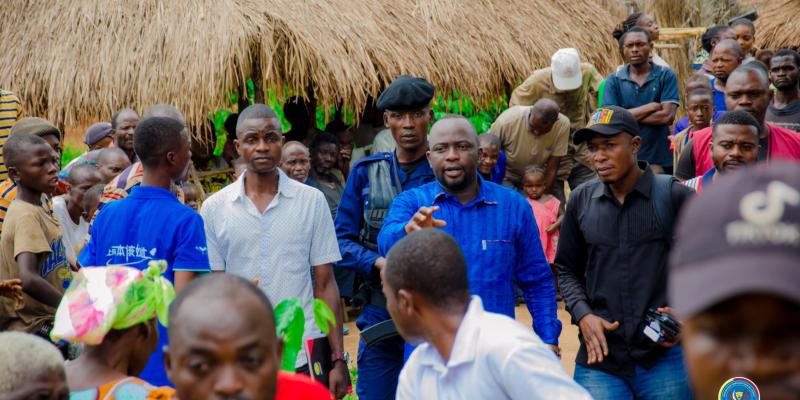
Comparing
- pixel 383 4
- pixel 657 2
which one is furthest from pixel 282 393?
pixel 657 2

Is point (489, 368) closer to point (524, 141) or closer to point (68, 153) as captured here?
point (524, 141)

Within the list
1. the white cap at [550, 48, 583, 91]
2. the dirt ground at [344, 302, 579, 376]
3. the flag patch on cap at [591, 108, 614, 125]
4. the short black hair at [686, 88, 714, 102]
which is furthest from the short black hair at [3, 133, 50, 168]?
the white cap at [550, 48, 583, 91]

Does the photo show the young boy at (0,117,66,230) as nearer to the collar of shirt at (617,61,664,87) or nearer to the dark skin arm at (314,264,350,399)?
the dark skin arm at (314,264,350,399)

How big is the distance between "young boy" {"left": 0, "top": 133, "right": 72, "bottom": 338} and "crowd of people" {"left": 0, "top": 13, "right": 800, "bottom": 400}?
14 mm

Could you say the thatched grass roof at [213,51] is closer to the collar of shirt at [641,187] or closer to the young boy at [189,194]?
the young boy at [189,194]

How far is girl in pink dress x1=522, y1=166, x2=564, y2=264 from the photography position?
10.5 m

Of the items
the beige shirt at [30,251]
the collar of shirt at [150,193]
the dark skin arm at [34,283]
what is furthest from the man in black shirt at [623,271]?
the beige shirt at [30,251]

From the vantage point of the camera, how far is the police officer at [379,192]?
5328mm

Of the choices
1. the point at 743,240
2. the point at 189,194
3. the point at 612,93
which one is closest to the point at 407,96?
the point at 189,194

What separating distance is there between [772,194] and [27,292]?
4807 mm

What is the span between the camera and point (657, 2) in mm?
18891

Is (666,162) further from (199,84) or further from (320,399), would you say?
(320,399)

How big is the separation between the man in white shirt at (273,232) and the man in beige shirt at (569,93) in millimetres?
6247

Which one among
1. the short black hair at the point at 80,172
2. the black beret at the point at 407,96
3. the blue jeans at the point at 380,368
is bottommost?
the blue jeans at the point at 380,368
